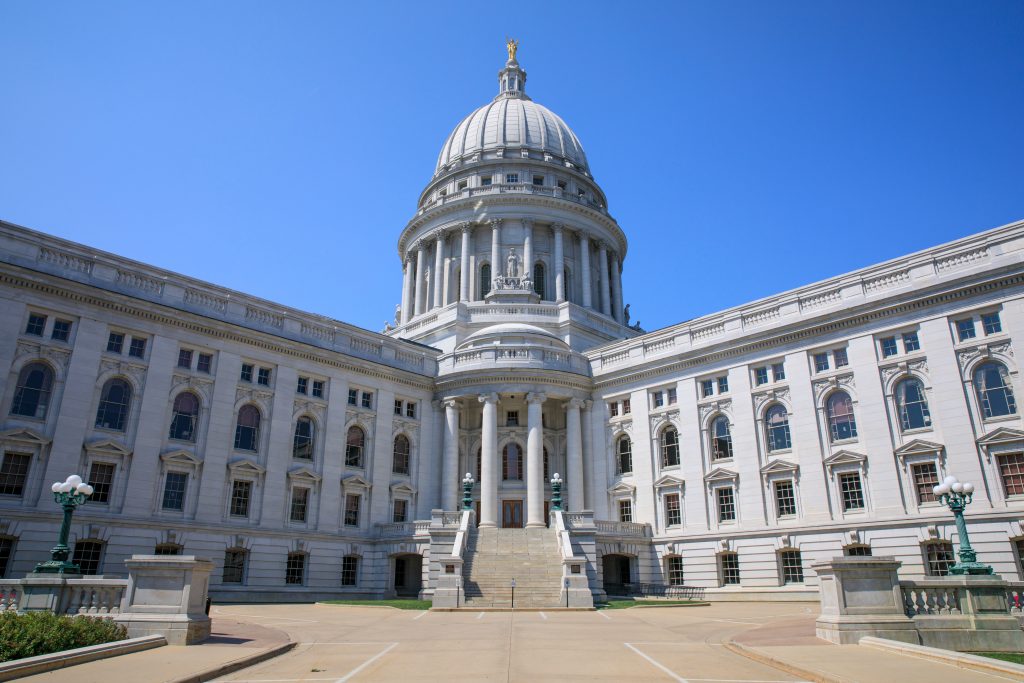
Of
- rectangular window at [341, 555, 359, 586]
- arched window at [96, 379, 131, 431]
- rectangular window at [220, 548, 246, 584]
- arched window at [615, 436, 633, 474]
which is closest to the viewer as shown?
arched window at [96, 379, 131, 431]

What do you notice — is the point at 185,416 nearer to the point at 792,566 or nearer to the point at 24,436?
the point at 24,436

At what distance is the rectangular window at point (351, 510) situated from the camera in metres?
47.7

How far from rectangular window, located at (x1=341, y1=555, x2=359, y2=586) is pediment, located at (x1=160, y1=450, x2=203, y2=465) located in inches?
438

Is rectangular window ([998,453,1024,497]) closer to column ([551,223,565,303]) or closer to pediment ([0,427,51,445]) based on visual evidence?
column ([551,223,565,303])

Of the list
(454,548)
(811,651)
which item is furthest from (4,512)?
(811,651)

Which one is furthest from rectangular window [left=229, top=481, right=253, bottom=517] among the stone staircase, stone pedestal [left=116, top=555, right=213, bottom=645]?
stone pedestal [left=116, top=555, right=213, bottom=645]

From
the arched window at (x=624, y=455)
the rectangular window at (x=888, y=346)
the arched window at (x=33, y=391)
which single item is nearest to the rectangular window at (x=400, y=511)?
the arched window at (x=624, y=455)

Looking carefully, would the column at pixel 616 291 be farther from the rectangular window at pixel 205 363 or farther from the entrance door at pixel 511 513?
the rectangular window at pixel 205 363

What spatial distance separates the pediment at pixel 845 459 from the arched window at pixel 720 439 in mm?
6380

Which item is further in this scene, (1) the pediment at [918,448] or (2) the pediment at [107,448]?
(2) the pediment at [107,448]

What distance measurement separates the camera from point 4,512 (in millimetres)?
34219

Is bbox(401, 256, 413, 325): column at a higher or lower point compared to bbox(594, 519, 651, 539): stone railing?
higher

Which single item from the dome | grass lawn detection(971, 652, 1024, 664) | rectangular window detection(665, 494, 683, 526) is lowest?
grass lawn detection(971, 652, 1024, 664)

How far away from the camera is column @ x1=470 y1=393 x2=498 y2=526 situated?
49156mm
